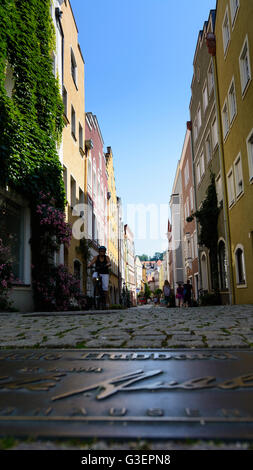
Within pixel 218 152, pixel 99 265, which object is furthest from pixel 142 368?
pixel 218 152

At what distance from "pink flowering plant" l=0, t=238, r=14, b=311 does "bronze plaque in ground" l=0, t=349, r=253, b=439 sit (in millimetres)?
6870

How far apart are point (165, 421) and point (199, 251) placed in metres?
24.3

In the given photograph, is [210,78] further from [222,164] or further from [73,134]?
[73,134]

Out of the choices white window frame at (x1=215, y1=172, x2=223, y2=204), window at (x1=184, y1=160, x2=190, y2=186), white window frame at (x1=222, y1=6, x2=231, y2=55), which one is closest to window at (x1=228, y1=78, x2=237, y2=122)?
white window frame at (x1=222, y1=6, x2=231, y2=55)

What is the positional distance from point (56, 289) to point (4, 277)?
9.80ft

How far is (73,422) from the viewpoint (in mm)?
1601

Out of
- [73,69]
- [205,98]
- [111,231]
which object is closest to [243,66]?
[205,98]

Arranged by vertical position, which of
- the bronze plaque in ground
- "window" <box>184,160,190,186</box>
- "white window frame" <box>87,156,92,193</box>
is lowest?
the bronze plaque in ground

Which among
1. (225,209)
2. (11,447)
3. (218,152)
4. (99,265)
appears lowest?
(11,447)

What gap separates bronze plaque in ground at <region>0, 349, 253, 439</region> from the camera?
153cm

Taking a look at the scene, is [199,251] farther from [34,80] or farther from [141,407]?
[141,407]

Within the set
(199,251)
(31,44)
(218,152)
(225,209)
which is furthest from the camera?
(199,251)

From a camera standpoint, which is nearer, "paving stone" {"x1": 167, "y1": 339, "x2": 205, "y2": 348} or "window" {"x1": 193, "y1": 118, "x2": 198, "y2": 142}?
"paving stone" {"x1": 167, "y1": 339, "x2": 205, "y2": 348}
